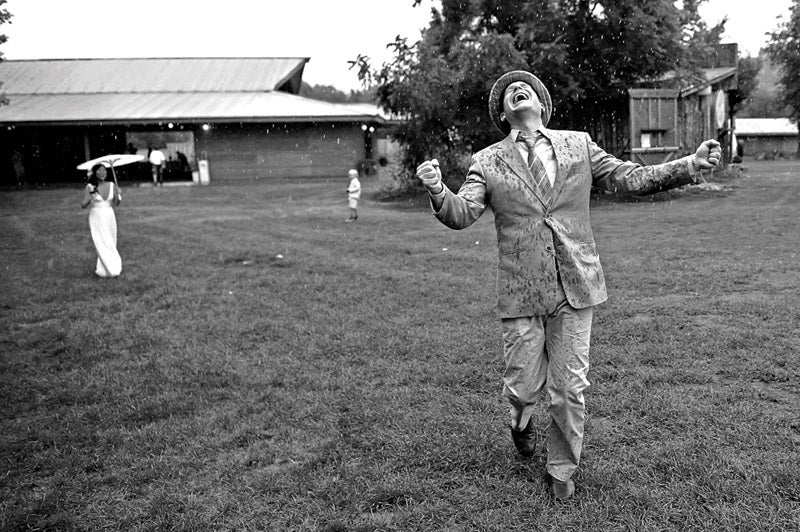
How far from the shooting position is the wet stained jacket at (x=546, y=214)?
339 cm

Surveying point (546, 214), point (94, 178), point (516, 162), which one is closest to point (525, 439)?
point (546, 214)

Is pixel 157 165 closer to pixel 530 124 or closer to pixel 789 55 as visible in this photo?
pixel 530 124

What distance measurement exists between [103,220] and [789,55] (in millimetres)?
40804

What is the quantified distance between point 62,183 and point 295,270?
23.5m

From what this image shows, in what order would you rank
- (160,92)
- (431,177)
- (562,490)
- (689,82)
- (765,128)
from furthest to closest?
(765,128)
(160,92)
(689,82)
(562,490)
(431,177)

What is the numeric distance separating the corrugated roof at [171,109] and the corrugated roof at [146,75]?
998 millimetres


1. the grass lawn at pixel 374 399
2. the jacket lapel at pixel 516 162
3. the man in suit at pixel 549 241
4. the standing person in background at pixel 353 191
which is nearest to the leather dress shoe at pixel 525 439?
the grass lawn at pixel 374 399

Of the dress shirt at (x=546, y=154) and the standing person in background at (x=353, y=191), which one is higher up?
the dress shirt at (x=546, y=154)

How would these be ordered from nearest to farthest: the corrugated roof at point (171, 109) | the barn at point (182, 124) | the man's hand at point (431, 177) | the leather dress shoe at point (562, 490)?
the man's hand at point (431, 177), the leather dress shoe at point (562, 490), the corrugated roof at point (171, 109), the barn at point (182, 124)

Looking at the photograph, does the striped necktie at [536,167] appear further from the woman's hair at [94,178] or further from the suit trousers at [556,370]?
the woman's hair at [94,178]

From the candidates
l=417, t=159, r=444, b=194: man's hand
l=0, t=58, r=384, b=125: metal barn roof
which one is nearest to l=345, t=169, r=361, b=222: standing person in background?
l=417, t=159, r=444, b=194: man's hand

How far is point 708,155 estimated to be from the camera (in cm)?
328

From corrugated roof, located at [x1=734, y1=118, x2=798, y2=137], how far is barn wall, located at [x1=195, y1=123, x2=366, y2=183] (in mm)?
31855

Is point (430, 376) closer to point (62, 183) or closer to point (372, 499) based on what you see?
point (372, 499)
